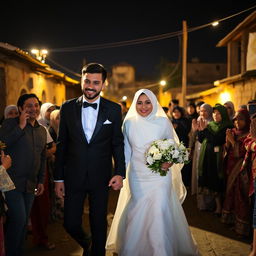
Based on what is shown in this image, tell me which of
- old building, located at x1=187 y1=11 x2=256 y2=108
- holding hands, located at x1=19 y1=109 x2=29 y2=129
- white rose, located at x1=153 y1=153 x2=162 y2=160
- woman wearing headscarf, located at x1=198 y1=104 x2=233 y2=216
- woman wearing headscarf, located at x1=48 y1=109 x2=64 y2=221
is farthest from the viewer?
old building, located at x1=187 y1=11 x2=256 y2=108

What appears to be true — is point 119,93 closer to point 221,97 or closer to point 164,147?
point 221,97

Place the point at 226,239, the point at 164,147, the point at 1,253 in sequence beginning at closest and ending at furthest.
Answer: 1. the point at 1,253
2. the point at 164,147
3. the point at 226,239

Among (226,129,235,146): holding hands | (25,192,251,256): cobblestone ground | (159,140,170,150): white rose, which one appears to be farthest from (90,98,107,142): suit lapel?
(226,129,235,146): holding hands

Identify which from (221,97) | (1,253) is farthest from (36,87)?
(1,253)

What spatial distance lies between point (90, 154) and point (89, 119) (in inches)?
16.9

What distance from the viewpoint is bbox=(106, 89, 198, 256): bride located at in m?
4.72

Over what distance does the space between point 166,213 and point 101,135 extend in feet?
5.44

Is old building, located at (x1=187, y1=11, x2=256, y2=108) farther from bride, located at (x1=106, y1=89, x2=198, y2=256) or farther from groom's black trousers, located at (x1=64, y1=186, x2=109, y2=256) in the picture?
groom's black trousers, located at (x1=64, y1=186, x2=109, y2=256)

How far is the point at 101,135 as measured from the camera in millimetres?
3969

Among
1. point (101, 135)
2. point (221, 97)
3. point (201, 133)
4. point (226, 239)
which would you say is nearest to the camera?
point (101, 135)

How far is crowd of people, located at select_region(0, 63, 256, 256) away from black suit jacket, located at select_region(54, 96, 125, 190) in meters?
0.01

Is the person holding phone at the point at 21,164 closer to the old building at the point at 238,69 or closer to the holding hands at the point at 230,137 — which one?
the holding hands at the point at 230,137

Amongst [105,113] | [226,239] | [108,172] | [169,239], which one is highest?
[105,113]

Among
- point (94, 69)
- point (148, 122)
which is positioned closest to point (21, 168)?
point (94, 69)
